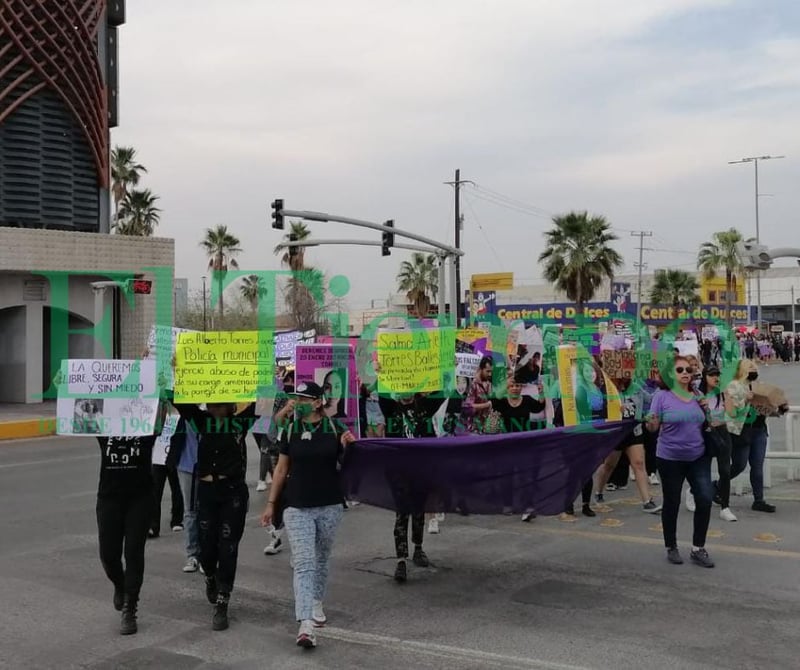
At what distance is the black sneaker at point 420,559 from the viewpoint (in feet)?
23.8

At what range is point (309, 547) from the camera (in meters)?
5.56

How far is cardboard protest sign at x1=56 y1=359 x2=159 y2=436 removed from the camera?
585 centimetres

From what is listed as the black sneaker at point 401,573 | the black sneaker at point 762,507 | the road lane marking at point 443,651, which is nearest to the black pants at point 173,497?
the black sneaker at point 401,573

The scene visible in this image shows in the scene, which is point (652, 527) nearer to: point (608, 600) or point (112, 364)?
point (608, 600)

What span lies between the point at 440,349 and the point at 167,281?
702 inches

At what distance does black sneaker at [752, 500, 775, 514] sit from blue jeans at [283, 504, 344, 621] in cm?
547

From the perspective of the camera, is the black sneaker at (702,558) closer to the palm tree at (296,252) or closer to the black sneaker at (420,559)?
the black sneaker at (420,559)

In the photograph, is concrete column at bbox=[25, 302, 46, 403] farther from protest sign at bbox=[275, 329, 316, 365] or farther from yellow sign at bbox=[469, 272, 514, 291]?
yellow sign at bbox=[469, 272, 514, 291]

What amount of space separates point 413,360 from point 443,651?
3.46 meters

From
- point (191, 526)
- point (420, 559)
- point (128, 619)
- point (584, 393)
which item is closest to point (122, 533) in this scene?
point (128, 619)

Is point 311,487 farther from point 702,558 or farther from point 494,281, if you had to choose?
point 494,281

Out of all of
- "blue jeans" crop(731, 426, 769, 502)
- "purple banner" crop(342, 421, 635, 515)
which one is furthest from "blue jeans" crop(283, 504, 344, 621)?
"blue jeans" crop(731, 426, 769, 502)

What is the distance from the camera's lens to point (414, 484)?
22.4 ft

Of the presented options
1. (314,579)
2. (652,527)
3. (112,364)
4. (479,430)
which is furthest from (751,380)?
(112,364)
